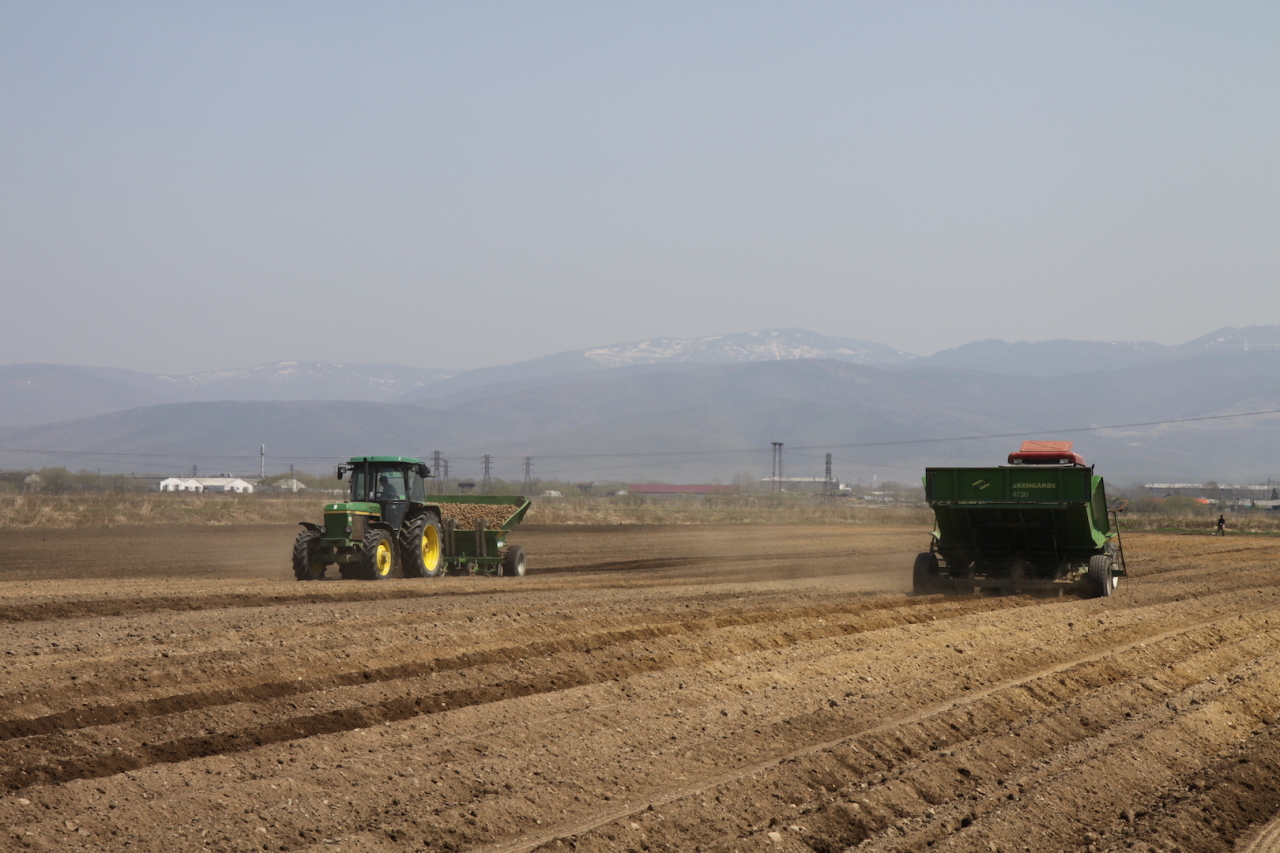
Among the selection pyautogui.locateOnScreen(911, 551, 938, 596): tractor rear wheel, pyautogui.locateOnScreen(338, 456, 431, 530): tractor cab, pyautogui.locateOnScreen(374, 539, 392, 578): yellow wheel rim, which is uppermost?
→ pyautogui.locateOnScreen(338, 456, 431, 530): tractor cab

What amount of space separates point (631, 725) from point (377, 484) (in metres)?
13.6

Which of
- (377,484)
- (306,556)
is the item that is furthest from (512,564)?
(306,556)

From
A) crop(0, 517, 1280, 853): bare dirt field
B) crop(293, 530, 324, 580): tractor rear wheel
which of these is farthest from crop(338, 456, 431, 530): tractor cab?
crop(0, 517, 1280, 853): bare dirt field

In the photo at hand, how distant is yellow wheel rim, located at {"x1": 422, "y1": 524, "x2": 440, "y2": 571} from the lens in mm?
22547

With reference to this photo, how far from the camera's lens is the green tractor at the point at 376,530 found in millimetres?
20969

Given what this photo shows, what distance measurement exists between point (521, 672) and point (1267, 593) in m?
15.7

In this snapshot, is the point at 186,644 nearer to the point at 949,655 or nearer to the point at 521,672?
the point at 521,672

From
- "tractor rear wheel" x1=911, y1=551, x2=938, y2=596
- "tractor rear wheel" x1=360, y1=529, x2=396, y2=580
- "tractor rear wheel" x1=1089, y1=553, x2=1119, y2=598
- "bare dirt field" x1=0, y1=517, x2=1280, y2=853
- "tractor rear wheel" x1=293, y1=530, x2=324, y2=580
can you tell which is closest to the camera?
"bare dirt field" x1=0, y1=517, x2=1280, y2=853

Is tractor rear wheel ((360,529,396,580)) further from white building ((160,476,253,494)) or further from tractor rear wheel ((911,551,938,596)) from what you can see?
white building ((160,476,253,494))

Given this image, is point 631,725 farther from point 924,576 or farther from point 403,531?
point 403,531

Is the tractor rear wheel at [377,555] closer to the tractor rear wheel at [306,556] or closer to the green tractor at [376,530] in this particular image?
the green tractor at [376,530]

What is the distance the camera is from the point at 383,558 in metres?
21.7

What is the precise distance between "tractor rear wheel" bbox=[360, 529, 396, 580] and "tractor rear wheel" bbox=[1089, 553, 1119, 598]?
497 inches

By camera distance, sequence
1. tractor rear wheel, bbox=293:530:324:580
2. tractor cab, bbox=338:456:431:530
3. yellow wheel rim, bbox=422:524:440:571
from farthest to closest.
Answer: yellow wheel rim, bbox=422:524:440:571
tractor cab, bbox=338:456:431:530
tractor rear wheel, bbox=293:530:324:580
